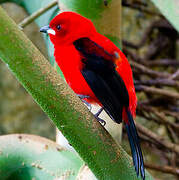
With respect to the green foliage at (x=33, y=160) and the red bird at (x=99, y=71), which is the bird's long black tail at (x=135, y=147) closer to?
the red bird at (x=99, y=71)

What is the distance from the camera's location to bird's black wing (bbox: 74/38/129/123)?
0.80m

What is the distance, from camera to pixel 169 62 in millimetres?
2127

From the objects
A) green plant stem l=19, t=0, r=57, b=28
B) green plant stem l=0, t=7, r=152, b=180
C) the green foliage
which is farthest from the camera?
green plant stem l=19, t=0, r=57, b=28

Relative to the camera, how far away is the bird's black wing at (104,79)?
0.80 metres

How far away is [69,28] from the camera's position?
95 cm

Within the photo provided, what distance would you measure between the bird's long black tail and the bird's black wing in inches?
→ 1.3

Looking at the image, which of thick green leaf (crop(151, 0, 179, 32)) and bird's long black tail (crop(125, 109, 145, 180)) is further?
thick green leaf (crop(151, 0, 179, 32))

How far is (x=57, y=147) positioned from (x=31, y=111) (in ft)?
4.84

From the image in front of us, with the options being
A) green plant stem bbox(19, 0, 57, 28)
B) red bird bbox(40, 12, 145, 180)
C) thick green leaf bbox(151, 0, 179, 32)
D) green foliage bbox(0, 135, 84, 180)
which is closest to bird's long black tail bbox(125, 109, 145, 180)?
red bird bbox(40, 12, 145, 180)

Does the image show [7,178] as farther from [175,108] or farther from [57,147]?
[175,108]

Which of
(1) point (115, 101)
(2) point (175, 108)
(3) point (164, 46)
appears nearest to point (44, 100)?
(1) point (115, 101)

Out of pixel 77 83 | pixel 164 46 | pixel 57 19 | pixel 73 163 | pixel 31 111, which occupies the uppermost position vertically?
pixel 57 19

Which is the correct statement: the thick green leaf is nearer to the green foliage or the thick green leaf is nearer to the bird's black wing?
the bird's black wing

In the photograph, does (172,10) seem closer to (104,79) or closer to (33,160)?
(104,79)
